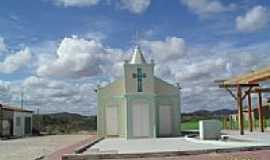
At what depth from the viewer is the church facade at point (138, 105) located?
1092 inches

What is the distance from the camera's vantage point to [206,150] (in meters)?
15.1

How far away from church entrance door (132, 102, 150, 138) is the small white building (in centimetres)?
1514

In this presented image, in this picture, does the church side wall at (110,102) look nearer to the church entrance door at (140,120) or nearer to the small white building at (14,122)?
the church entrance door at (140,120)

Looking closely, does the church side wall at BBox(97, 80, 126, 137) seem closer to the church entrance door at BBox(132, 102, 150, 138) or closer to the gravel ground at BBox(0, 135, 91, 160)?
the church entrance door at BBox(132, 102, 150, 138)

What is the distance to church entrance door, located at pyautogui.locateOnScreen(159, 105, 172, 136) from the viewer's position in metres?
29.5

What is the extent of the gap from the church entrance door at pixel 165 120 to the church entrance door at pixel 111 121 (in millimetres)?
2891

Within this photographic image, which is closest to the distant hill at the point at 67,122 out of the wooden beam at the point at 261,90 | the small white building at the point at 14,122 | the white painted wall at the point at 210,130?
the small white building at the point at 14,122

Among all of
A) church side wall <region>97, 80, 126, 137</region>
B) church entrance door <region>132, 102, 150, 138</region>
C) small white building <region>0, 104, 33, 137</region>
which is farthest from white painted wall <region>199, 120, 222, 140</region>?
small white building <region>0, 104, 33, 137</region>

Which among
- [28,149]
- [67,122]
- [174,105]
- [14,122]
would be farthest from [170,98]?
[67,122]

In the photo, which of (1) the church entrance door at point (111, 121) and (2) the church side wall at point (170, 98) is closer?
(1) the church entrance door at point (111, 121)

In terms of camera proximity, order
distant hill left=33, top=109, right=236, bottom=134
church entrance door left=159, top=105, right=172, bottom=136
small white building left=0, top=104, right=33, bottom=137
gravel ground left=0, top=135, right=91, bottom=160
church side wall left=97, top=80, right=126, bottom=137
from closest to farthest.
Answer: gravel ground left=0, top=135, right=91, bottom=160
church side wall left=97, top=80, right=126, bottom=137
church entrance door left=159, top=105, right=172, bottom=136
small white building left=0, top=104, right=33, bottom=137
distant hill left=33, top=109, right=236, bottom=134

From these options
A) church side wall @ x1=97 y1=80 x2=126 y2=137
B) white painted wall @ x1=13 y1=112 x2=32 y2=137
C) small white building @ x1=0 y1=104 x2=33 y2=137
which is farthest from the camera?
white painted wall @ x1=13 y1=112 x2=32 y2=137

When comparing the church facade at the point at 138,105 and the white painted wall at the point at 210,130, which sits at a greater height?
the church facade at the point at 138,105

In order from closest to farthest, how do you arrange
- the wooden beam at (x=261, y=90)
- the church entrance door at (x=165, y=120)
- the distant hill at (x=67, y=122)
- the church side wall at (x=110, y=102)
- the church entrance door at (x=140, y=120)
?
the church entrance door at (x=140, y=120) → the church side wall at (x=110, y=102) → the church entrance door at (x=165, y=120) → the wooden beam at (x=261, y=90) → the distant hill at (x=67, y=122)
